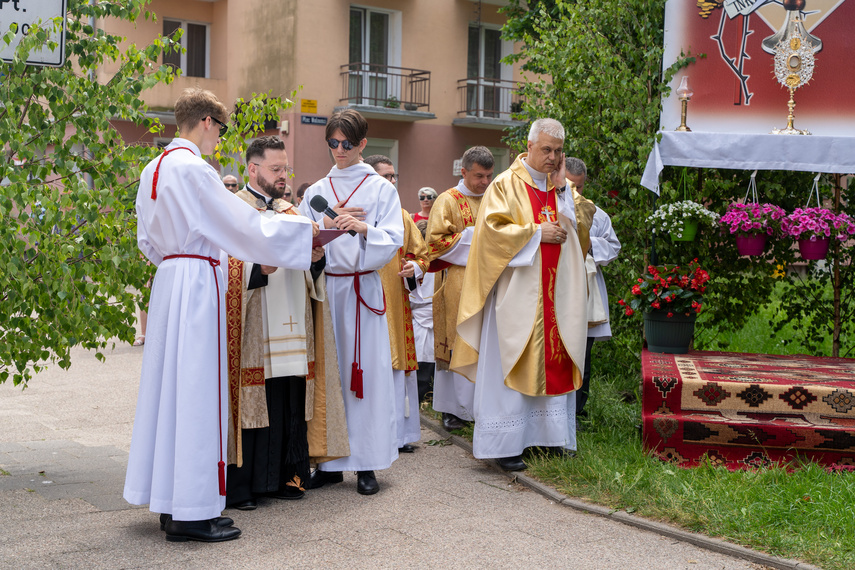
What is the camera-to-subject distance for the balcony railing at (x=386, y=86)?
68.4 ft

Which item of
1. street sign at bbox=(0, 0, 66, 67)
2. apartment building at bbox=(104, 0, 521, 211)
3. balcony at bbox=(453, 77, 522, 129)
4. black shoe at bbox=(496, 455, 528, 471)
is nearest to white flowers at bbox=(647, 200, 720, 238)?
black shoe at bbox=(496, 455, 528, 471)


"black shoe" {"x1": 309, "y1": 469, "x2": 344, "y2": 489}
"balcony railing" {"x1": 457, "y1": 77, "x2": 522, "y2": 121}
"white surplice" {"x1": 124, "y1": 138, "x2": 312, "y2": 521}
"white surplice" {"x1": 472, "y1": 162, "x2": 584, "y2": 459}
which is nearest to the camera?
"white surplice" {"x1": 124, "y1": 138, "x2": 312, "y2": 521}

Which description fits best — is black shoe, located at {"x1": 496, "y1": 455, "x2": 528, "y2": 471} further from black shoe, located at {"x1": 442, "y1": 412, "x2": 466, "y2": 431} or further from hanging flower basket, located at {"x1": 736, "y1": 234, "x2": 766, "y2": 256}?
hanging flower basket, located at {"x1": 736, "y1": 234, "x2": 766, "y2": 256}

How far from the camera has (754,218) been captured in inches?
265

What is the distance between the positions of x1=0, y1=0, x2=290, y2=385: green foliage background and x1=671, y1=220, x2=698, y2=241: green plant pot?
364cm

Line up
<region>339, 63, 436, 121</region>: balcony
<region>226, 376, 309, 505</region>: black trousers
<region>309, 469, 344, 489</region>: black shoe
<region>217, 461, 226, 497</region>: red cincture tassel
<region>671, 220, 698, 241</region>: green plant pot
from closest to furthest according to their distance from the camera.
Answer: <region>217, 461, 226, 497</region>: red cincture tassel
<region>226, 376, 309, 505</region>: black trousers
<region>309, 469, 344, 489</region>: black shoe
<region>671, 220, 698, 241</region>: green plant pot
<region>339, 63, 436, 121</region>: balcony

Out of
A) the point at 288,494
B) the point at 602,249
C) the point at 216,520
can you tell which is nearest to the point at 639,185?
the point at 602,249

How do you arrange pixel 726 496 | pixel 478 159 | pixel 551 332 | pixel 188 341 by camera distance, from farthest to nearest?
pixel 478 159 < pixel 551 332 < pixel 726 496 < pixel 188 341

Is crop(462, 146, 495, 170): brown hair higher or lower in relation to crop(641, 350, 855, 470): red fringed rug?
higher

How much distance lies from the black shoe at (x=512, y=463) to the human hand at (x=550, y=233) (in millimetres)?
1300

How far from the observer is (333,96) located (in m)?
20.7

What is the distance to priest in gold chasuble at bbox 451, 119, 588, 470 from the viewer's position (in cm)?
560

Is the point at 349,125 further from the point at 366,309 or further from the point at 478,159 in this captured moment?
the point at 478,159

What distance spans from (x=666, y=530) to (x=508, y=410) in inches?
55.6
